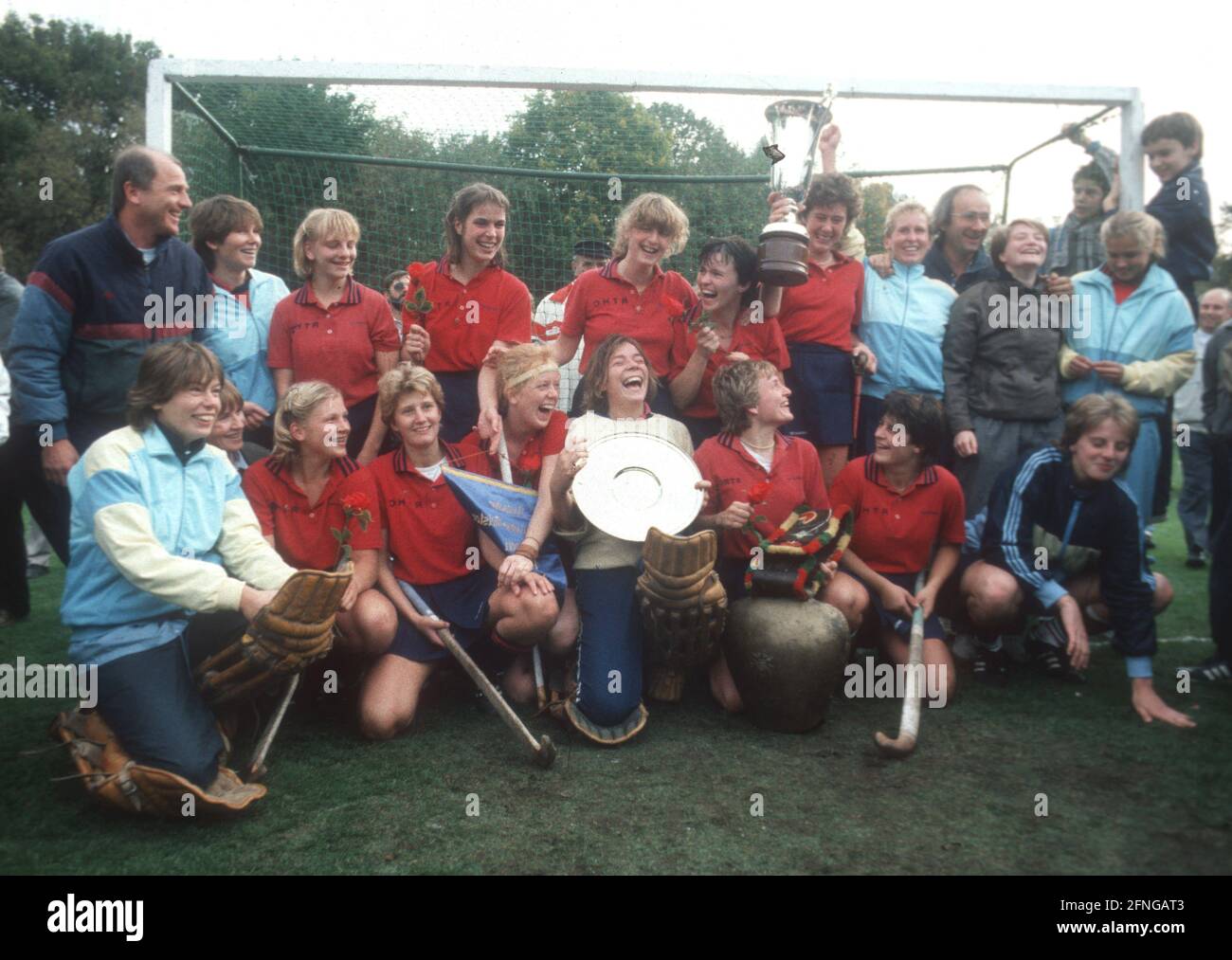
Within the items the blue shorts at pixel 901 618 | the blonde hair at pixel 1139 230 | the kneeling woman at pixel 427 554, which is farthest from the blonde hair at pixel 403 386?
the blonde hair at pixel 1139 230

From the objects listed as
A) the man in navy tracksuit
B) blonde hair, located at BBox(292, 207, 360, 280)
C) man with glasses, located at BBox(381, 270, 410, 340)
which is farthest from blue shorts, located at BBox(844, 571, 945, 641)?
man with glasses, located at BBox(381, 270, 410, 340)

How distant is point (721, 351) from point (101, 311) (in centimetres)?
222

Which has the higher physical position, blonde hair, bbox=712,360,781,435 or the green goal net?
the green goal net

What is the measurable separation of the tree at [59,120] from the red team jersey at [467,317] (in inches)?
695

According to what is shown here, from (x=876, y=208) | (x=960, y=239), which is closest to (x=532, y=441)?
(x=960, y=239)

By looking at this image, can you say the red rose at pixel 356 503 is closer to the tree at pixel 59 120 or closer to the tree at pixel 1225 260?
the tree at pixel 59 120

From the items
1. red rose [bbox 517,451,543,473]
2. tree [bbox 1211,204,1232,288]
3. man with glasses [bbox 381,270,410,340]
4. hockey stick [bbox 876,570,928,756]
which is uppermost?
A: tree [bbox 1211,204,1232,288]

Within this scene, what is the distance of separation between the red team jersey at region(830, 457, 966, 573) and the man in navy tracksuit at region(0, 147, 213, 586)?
2524 mm

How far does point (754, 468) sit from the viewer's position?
11.0 ft

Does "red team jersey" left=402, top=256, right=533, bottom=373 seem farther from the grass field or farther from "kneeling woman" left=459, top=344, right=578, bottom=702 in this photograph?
the grass field

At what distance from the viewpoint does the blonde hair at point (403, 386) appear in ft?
10.4

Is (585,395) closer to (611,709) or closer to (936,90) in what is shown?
(611,709)

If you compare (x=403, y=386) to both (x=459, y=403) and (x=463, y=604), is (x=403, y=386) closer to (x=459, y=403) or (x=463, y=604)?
(x=459, y=403)

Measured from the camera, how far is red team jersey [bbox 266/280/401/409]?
11.8 ft
